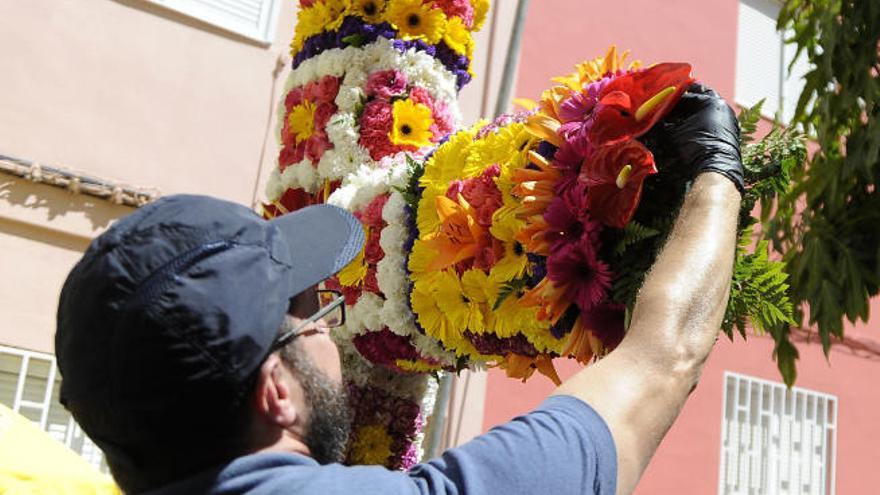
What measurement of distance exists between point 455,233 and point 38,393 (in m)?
3.79

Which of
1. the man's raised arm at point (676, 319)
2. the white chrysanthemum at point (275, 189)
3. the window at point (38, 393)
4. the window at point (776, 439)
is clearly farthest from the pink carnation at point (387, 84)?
the window at point (776, 439)

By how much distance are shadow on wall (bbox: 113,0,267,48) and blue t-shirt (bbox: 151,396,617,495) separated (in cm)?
451

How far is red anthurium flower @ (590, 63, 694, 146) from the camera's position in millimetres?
1354

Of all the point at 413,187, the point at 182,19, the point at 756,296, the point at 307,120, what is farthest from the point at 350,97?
the point at 182,19

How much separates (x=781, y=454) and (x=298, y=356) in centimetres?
713

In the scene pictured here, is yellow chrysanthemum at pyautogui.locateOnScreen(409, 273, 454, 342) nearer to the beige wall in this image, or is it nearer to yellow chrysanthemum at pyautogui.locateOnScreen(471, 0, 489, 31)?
yellow chrysanthemum at pyautogui.locateOnScreen(471, 0, 489, 31)

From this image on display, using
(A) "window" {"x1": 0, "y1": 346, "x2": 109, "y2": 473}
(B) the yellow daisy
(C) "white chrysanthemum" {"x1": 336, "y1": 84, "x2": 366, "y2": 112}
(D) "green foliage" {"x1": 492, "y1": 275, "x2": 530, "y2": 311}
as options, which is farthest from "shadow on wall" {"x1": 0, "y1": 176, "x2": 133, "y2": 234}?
(D) "green foliage" {"x1": 492, "y1": 275, "x2": 530, "y2": 311}

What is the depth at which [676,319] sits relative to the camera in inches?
42.4

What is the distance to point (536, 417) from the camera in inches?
38.3

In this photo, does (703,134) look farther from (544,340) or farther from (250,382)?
(250,382)

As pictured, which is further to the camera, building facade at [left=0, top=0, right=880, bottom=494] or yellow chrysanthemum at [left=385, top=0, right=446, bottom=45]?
building facade at [left=0, top=0, right=880, bottom=494]

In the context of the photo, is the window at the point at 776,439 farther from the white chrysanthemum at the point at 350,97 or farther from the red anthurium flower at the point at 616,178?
the red anthurium flower at the point at 616,178

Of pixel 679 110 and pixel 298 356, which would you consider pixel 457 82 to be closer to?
pixel 679 110

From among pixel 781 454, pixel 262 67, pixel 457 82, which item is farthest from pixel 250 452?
pixel 781 454
